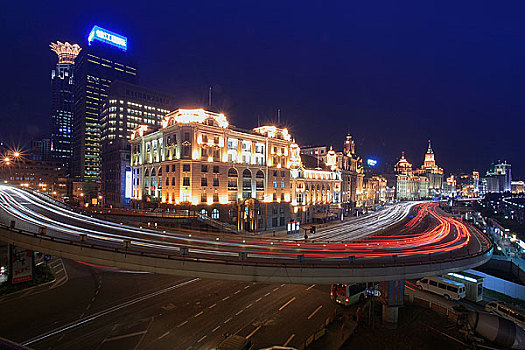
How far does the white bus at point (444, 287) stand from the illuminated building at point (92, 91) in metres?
183

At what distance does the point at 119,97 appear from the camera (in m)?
138

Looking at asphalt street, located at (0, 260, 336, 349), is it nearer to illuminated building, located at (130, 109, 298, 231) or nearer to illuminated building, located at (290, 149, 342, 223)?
illuminated building, located at (130, 109, 298, 231)

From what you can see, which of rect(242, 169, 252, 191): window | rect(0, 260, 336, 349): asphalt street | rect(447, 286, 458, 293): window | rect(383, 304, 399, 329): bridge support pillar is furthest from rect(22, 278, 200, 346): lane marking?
rect(242, 169, 252, 191): window

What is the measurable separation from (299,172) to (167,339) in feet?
234

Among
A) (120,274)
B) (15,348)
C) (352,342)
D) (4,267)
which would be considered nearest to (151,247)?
(120,274)

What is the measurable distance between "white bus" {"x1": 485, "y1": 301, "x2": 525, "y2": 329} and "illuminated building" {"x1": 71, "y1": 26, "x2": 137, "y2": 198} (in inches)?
7450

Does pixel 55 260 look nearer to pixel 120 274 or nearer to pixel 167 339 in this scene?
pixel 120 274

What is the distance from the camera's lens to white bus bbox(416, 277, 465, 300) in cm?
3172

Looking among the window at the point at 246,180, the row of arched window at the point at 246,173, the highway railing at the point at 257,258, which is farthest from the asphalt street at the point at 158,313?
the window at the point at 246,180

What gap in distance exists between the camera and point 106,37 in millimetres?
190875

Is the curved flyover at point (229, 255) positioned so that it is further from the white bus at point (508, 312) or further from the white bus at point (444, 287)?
the white bus at point (508, 312)

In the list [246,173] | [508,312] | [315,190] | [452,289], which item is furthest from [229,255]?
[315,190]

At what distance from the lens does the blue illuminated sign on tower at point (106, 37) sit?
187000mm

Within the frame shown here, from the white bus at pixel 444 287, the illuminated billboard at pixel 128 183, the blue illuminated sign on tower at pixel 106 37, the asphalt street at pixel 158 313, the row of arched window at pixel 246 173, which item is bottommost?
the asphalt street at pixel 158 313
